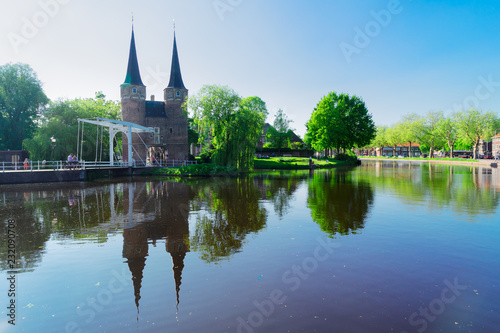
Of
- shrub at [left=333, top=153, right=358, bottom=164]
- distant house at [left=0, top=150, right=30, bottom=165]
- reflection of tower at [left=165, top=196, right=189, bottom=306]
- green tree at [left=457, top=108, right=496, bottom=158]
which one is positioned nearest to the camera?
reflection of tower at [left=165, top=196, right=189, bottom=306]

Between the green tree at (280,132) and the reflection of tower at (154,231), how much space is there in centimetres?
5068

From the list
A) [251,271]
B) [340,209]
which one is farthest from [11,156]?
[251,271]

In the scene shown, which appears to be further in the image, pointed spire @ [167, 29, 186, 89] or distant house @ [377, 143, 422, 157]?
distant house @ [377, 143, 422, 157]

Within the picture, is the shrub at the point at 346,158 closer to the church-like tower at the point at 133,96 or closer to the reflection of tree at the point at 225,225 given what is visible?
the church-like tower at the point at 133,96

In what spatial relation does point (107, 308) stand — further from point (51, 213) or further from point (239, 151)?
point (239, 151)

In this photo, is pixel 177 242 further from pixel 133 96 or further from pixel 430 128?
pixel 430 128

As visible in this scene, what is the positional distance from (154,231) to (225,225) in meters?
2.38

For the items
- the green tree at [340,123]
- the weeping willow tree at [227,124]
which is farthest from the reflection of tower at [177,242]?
the green tree at [340,123]

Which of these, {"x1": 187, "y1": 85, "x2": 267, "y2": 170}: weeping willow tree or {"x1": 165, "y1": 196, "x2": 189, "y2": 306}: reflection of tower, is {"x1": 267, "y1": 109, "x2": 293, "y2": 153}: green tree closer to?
{"x1": 187, "y1": 85, "x2": 267, "y2": 170}: weeping willow tree

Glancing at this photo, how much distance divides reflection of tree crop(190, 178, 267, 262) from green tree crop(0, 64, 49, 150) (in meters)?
39.6

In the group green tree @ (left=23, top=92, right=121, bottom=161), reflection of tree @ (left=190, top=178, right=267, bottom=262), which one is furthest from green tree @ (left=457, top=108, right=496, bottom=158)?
green tree @ (left=23, top=92, right=121, bottom=161)

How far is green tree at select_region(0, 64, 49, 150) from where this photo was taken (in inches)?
1602

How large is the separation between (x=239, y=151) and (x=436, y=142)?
237ft

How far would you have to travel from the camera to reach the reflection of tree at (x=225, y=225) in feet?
26.6
